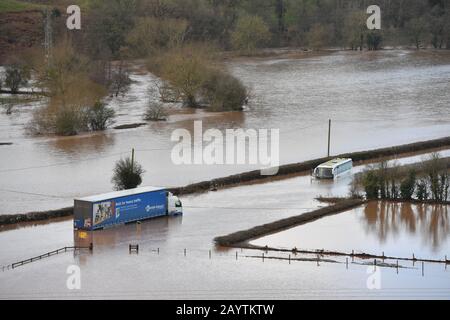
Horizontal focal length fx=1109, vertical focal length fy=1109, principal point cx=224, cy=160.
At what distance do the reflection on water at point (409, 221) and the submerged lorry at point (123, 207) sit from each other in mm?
3667

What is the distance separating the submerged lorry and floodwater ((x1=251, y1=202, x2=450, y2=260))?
2.45 metres

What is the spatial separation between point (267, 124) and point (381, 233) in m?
13.7

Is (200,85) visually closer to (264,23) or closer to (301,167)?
(301,167)

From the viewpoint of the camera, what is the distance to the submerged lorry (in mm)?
19359

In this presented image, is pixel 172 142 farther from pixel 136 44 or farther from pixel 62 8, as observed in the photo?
pixel 62 8

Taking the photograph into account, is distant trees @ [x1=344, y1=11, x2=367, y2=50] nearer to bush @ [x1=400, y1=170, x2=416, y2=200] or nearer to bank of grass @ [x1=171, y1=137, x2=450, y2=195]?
bank of grass @ [x1=171, y1=137, x2=450, y2=195]

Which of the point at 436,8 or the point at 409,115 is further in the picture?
the point at 436,8

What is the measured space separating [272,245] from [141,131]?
13867mm

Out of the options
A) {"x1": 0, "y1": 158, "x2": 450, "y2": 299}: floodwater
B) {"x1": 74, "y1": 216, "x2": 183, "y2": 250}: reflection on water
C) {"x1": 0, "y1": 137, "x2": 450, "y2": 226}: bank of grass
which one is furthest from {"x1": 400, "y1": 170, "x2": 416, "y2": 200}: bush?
{"x1": 74, "y1": 216, "x2": 183, "y2": 250}: reflection on water

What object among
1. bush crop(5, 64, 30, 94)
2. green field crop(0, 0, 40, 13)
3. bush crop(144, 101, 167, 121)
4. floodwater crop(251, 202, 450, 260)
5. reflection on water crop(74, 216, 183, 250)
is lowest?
reflection on water crop(74, 216, 183, 250)

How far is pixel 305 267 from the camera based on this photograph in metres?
17.0
